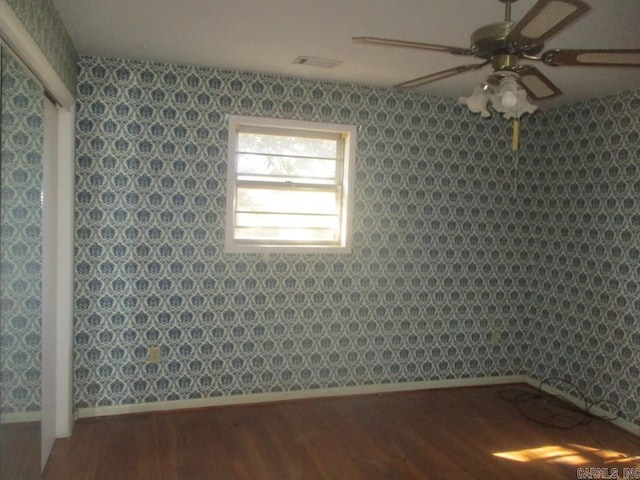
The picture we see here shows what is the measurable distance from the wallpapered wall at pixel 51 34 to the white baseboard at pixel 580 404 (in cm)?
419

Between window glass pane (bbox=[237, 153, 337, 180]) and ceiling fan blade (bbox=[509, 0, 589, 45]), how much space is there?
8.16 feet

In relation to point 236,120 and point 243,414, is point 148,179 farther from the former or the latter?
point 243,414

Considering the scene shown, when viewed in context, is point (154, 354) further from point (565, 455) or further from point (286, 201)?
point (565, 455)

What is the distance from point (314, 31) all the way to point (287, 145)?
1.26m

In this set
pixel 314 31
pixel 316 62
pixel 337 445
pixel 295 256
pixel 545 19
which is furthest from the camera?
pixel 295 256

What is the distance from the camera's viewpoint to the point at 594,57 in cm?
176

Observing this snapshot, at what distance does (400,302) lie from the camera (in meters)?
4.31

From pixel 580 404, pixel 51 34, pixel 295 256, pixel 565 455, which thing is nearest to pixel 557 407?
pixel 580 404

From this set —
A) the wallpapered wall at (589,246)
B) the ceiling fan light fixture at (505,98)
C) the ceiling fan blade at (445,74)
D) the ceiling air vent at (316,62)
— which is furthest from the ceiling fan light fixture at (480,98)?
the wallpapered wall at (589,246)

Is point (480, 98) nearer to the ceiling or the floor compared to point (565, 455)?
nearer to the ceiling

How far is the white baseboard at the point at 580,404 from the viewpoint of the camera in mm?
3758

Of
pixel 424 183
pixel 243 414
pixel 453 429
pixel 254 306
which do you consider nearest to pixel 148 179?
pixel 254 306

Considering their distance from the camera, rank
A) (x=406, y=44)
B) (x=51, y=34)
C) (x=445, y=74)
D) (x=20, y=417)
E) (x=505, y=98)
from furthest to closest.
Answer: (x=51, y=34)
(x=20, y=417)
(x=445, y=74)
(x=406, y=44)
(x=505, y=98)

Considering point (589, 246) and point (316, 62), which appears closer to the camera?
point (316, 62)
